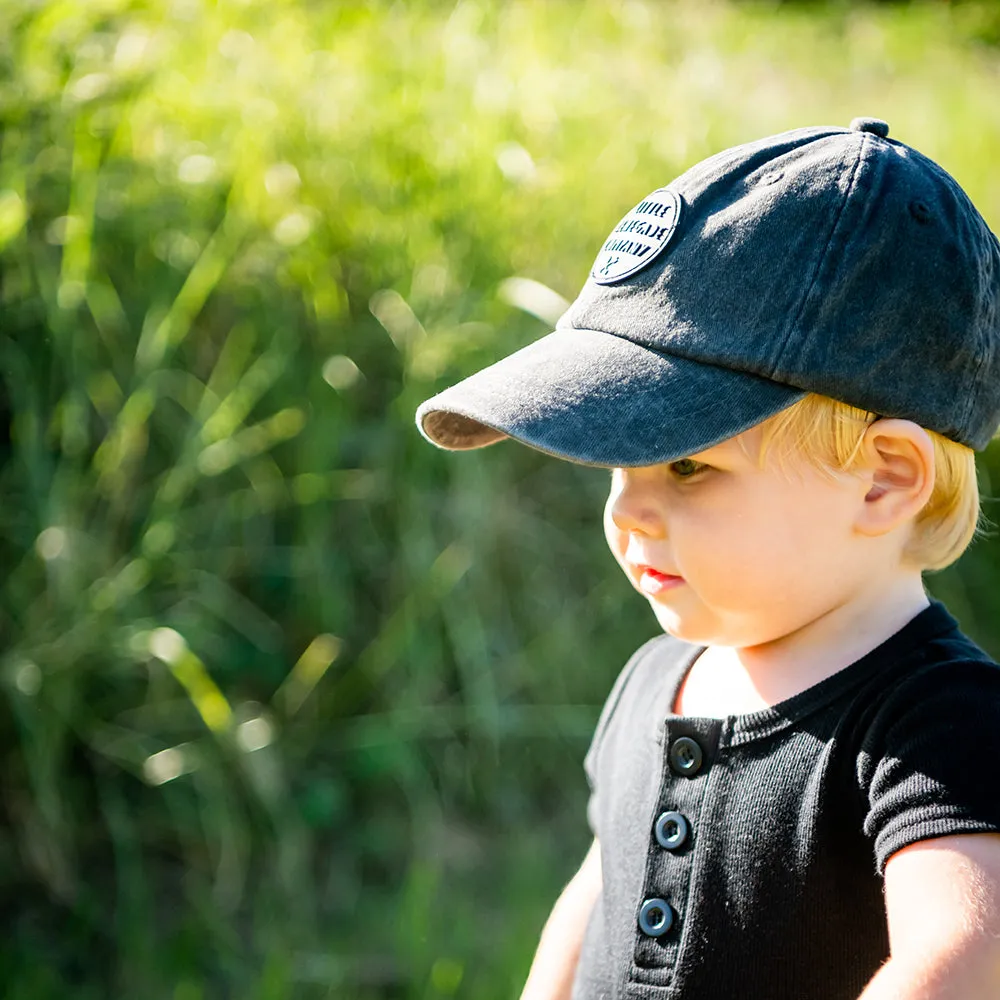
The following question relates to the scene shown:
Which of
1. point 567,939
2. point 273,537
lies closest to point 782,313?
point 567,939

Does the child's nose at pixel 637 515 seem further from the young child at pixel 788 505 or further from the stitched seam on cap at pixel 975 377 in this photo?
the stitched seam on cap at pixel 975 377

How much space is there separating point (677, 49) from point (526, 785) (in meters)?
2.77

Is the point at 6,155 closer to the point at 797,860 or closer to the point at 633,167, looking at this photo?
the point at 633,167

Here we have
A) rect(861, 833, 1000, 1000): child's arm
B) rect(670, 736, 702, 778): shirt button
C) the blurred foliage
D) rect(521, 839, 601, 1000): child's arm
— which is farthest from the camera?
the blurred foliage

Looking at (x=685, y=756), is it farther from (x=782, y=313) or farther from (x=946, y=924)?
(x=782, y=313)

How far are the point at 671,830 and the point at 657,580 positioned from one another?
9.2 inches

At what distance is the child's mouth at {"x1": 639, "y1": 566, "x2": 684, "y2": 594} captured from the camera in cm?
126

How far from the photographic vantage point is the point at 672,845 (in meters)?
1.24

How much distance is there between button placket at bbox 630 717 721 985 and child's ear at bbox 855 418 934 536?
0.25 m

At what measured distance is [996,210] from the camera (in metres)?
4.38

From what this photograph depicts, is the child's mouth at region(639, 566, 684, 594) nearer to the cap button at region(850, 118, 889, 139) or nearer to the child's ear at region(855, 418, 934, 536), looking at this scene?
the child's ear at region(855, 418, 934, 536)

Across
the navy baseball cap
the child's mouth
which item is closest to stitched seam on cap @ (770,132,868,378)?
the navy baseball cap

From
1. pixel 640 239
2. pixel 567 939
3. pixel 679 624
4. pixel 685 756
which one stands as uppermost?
pixel 640 239

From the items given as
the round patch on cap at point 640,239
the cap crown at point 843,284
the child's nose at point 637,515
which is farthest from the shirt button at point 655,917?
the round patch on cap at point 640,239
